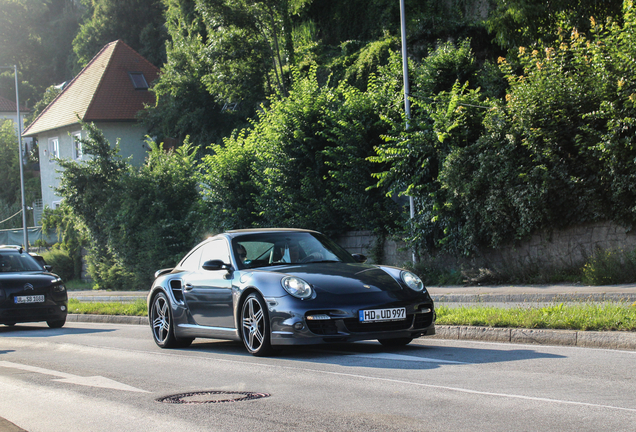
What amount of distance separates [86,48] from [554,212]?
54.5 meters

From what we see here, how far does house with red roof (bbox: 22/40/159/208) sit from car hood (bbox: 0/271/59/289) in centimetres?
3246

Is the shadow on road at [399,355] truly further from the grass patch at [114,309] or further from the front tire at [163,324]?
the grass patch at [114,309]

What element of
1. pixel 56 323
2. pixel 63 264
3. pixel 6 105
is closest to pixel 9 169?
pixel 63 264

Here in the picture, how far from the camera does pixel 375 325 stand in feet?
26.8

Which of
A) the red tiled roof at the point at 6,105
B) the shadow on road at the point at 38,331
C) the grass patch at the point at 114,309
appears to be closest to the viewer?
A: the shadow on road at the point at 38,331

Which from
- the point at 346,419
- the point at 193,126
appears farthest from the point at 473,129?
the point at 193,126

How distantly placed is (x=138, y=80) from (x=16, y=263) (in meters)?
38.0

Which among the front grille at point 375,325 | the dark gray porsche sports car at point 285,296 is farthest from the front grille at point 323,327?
the front grille at point 375,325

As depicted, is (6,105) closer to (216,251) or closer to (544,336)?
(216,251)

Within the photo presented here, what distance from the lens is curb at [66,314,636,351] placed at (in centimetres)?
838

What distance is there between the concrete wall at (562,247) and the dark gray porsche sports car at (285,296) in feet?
28.1

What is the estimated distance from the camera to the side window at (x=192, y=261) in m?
10.4

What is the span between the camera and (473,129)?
61.1ft

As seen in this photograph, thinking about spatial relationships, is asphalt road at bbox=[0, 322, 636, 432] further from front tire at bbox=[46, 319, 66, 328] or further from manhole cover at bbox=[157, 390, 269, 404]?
front tire at bbox=[46, 319, 66, 328]
